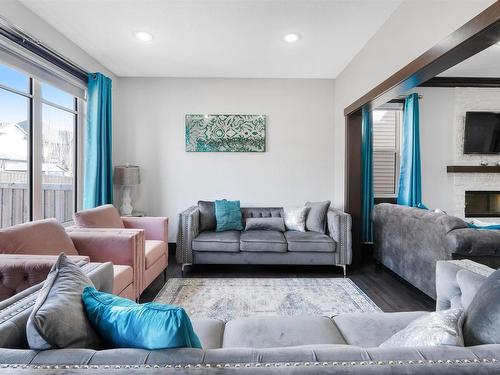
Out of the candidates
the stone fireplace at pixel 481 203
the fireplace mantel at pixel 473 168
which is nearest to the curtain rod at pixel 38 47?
the fireplace mantel at pixel 473 168

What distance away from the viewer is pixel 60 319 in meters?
0.74

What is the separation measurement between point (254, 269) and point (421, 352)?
2848 millimetres

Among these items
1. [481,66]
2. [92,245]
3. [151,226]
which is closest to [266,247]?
[151,226]

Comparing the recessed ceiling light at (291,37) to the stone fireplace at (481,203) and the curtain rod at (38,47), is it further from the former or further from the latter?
the stone fireplace at (481,203)

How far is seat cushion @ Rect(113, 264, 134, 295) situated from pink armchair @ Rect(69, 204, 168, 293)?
0.22 m

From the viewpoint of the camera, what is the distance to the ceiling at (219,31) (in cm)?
233

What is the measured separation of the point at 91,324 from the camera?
0.82m

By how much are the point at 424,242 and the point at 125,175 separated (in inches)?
144

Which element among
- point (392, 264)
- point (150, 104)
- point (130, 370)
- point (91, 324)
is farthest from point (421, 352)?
point (150, 104)

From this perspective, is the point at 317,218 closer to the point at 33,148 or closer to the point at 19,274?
the point at 19,274

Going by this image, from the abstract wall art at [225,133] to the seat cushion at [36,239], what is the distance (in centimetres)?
226

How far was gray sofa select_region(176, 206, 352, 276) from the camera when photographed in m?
3.19

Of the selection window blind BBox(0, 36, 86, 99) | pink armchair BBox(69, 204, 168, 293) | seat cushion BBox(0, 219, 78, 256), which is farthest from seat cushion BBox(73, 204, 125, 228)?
window blind BBox(0, 36, 86, 99)

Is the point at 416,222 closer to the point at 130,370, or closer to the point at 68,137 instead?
the point at 130,370
